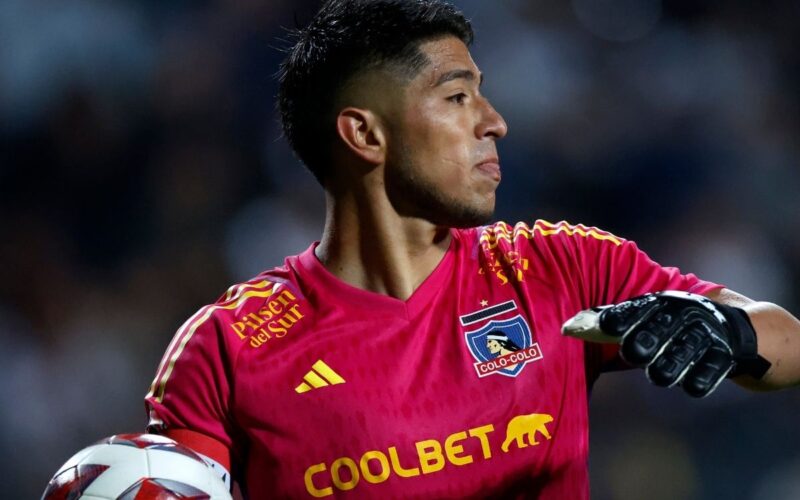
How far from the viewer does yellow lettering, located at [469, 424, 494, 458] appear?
256 centimetres

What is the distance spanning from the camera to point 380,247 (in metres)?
2.88

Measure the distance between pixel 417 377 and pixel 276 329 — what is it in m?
0.41

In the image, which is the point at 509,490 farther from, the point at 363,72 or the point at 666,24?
the point at 666,24

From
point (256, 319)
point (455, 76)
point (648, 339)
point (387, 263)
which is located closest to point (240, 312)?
point (256, 319)

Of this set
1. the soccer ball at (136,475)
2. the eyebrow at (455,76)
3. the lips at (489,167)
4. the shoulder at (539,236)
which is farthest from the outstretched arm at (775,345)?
the soccer ball at (136,475)

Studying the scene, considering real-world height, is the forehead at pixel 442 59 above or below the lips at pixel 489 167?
above

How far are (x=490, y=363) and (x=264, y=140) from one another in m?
3.00

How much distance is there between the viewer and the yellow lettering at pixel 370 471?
254cm

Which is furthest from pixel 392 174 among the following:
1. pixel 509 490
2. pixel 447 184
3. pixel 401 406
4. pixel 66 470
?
pixel 66 470

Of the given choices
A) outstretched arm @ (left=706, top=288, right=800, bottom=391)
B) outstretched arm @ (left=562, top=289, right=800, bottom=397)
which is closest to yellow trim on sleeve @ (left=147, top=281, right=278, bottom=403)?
A: outstretched arm @ (left=562, top=289, right=800, bottom=397)

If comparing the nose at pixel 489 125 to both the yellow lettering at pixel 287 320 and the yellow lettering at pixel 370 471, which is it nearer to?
the yellow lettering at pixel 287 320

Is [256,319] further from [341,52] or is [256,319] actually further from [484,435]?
[341,52]

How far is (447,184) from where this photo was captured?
2797mm

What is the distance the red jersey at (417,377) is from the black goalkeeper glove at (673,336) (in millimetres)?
528
